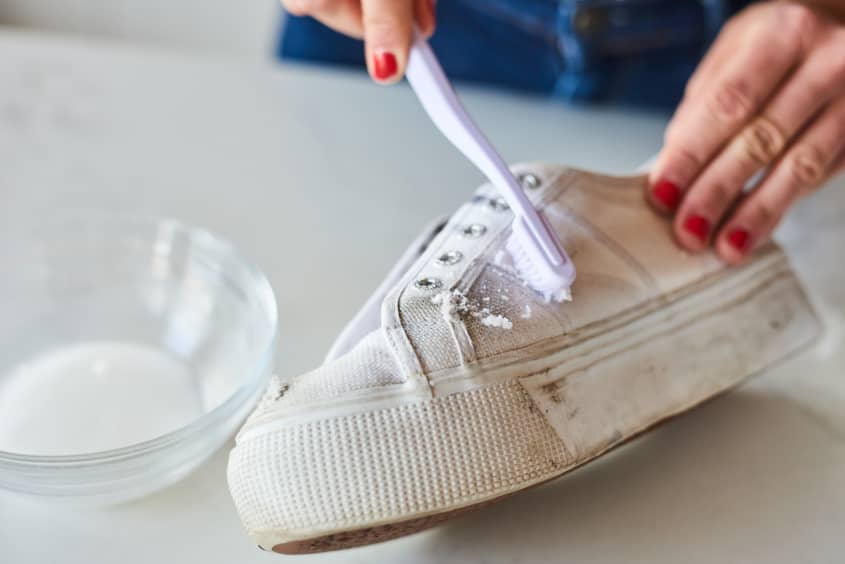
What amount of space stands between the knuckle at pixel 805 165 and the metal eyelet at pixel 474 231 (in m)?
0.20

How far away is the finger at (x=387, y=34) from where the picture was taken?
47 cm

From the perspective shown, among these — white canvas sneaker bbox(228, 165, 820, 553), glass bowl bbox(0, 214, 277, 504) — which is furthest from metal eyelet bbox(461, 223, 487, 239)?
glass bowl bbox(0, 214, 277, 504)

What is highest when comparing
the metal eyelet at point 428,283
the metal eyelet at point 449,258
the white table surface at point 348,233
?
the metal eyelet at point 428,283

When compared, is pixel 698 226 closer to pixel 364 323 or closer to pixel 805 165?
pixel 805 165

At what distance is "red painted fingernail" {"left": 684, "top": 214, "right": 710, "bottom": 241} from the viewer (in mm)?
529

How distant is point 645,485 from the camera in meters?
0.48

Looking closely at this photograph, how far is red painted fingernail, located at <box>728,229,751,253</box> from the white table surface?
77 mm

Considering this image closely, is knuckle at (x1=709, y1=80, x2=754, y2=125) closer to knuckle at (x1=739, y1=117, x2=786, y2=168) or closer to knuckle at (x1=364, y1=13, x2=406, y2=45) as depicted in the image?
knuckle at (x1=739, y1=117, x2=786, y2=168)

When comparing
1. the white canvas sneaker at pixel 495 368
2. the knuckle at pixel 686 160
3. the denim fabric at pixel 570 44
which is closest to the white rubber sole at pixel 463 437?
the white canvas sneaker at pixel 495 368

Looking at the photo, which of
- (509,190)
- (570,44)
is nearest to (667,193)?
(509,190)

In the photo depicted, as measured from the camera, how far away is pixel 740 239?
538 millimetres

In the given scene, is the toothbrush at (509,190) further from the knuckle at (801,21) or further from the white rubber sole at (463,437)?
Result: the knuckle at (801,21)

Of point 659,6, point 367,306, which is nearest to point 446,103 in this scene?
point 367,306

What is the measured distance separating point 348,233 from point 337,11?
17 centimetres
